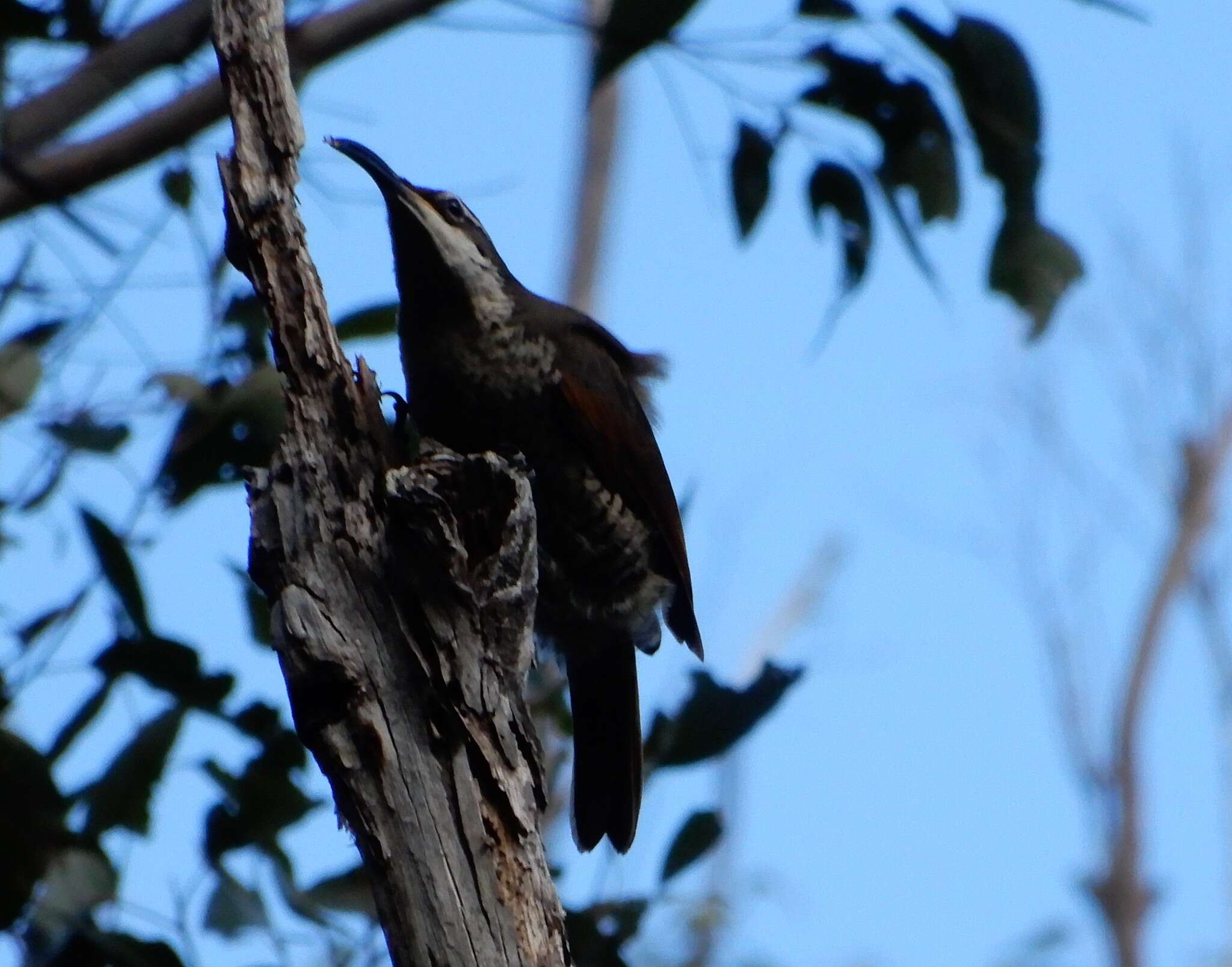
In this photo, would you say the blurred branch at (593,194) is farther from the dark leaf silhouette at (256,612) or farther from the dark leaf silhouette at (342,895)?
the dark leaf silhouette at (342,895)

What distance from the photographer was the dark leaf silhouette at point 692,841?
10.9 ft

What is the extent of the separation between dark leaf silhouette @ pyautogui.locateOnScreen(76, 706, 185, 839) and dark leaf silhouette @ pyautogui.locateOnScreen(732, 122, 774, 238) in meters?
1.78

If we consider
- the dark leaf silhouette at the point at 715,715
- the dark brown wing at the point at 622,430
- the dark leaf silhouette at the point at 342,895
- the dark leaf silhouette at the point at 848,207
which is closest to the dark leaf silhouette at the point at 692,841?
the dark leaf silhouette at the point at 715,715

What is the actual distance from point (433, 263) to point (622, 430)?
0.51 metres

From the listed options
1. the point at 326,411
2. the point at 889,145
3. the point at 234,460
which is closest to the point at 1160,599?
the point at 889,145

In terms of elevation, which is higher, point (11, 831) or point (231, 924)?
point (11, 831)

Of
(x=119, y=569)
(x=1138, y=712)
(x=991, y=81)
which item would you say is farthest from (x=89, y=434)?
(x=1138, y=712)

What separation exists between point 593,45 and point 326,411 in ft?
5.56

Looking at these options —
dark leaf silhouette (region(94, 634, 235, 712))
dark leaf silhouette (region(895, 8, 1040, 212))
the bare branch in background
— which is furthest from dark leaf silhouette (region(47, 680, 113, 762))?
dark leaf silhouette (region(895, 8, 1040, 212))

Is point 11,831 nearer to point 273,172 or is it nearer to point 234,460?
point 234,460

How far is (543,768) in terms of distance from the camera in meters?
2.28

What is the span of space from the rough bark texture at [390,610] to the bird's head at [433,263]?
2.98ft

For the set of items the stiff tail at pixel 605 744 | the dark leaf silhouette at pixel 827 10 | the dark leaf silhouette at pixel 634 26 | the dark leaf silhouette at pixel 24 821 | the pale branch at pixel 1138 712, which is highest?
the dark leaf silhouette at pixel 634 26

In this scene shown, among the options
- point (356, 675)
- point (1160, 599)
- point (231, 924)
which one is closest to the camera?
point (356, 675)
